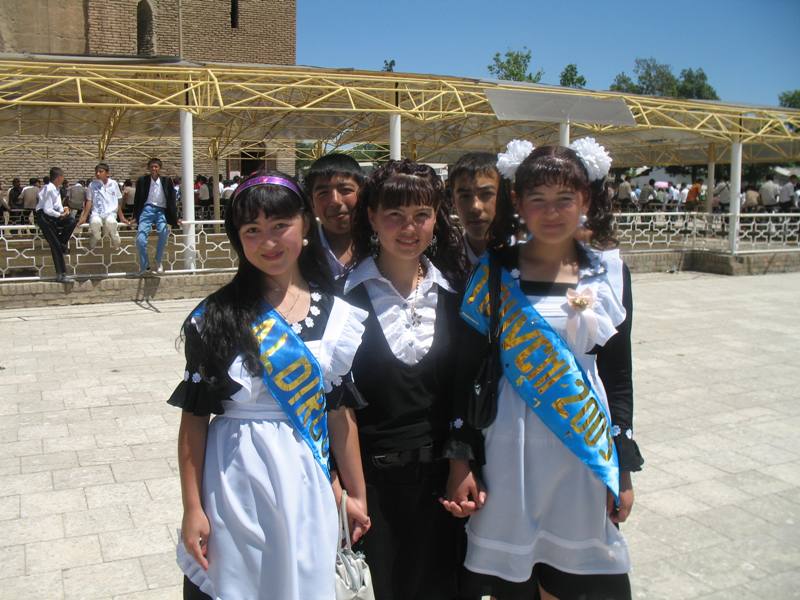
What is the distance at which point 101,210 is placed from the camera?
10648mm

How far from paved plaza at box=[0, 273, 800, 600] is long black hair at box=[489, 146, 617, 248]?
1.63 m

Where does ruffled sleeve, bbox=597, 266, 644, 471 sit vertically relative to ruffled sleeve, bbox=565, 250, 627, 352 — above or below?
below

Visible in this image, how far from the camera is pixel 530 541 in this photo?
2.12 meters

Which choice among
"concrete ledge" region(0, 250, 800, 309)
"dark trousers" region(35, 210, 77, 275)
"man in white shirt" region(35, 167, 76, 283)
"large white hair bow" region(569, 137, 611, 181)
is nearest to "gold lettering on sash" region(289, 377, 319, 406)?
"large white hair bow" region(569, 137, 611, 181)

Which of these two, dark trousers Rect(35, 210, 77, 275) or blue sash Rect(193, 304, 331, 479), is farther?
dark trousers Rect(35, 210, 77, 275)

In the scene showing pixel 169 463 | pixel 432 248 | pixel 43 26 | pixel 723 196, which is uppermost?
pixel 43 26

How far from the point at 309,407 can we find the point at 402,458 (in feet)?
1.26

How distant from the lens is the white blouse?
2.19m

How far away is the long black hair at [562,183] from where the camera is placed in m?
2.11

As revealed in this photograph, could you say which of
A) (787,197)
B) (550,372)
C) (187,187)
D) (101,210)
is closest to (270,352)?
(550,372)

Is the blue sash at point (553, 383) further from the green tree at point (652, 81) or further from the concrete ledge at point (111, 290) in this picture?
the green tree at point (652, 81)

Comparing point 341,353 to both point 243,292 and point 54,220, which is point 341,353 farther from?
point 54,220

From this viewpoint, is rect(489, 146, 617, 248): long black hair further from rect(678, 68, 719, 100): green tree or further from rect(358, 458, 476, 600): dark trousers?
rect(678, 68, 719, 100): green tree

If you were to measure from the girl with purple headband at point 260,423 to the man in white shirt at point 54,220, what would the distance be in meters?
8.85
